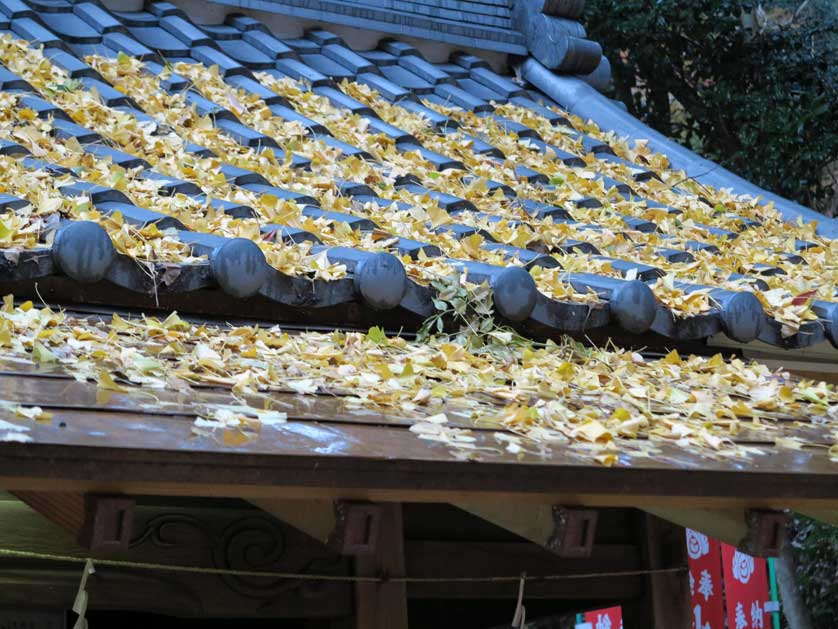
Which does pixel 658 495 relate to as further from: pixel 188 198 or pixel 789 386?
pixel 188 198

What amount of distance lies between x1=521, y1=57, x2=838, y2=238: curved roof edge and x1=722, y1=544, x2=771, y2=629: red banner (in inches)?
130

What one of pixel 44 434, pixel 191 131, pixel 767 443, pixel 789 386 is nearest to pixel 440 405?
pixel 767 443

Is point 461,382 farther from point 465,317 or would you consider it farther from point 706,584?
point 706,584

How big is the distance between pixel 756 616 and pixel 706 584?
2.71 ft

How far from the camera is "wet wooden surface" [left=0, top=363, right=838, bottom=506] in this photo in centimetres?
180

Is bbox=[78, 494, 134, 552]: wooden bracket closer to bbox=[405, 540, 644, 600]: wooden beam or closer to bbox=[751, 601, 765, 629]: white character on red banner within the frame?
bbox=[405, 540, 644, 600]: wooden beam

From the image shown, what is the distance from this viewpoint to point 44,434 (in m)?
1.75

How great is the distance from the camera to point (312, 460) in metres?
1.98

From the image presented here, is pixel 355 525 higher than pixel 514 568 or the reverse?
higher

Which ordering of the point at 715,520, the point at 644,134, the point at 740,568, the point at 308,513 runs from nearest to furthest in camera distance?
the point at 308,513 < the point at 715,520 < the point at 644,134 < the point at 740,568

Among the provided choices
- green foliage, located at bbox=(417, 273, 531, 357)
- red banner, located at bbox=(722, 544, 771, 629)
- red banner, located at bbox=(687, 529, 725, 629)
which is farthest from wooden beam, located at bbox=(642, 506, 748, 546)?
red banner, located at bbox=(722, 544, 771, 629)

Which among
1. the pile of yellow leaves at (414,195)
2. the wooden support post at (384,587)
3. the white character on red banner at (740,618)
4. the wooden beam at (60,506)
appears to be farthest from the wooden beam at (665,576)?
the white character on red banner at (740,618)

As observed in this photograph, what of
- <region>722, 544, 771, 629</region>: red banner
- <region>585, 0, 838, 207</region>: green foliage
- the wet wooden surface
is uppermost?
<region>585, 0, 838, 207</region>: green foliage

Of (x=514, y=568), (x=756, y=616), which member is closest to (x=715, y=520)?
(x=514, y=568)
